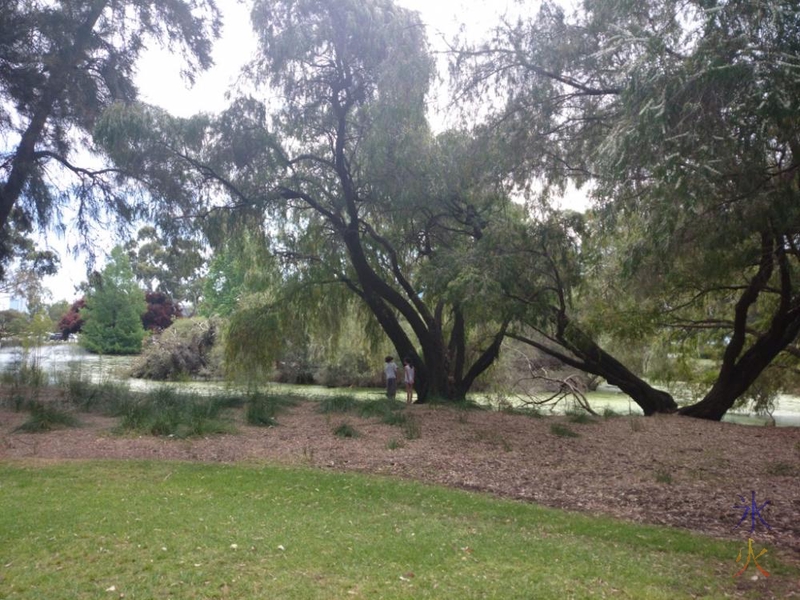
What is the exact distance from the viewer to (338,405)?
1340 centimetres

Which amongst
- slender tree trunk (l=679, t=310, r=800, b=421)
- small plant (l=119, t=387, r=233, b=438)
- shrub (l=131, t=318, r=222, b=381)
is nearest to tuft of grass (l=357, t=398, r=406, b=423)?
small plant (l=119, t=387, r=233, b=438)

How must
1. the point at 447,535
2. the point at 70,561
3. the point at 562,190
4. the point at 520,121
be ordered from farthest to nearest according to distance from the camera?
1. the point at 562,190
2. the point at 520,121
3. the point at 447,535
4. the point at 70,561

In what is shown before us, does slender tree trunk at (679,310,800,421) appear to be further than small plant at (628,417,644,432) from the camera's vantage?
Yes

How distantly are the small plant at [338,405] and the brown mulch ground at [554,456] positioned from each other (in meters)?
0.63

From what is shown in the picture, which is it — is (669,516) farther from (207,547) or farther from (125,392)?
(125,392)

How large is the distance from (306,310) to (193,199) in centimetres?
411

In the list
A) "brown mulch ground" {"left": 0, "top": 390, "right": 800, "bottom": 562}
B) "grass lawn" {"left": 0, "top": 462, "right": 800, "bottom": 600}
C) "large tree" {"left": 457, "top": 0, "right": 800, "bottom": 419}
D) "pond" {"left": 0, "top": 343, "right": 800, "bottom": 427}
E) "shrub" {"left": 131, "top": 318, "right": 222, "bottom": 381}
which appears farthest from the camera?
"shrub" {"left": 131, "top": 318, "right": 222, "bottom": 381}

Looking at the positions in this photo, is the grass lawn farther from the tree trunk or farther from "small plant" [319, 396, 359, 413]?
the tree trunk

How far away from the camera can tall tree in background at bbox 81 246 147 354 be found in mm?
37531

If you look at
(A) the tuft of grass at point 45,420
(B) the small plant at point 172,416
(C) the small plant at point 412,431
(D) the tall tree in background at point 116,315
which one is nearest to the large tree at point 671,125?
(C) the small plant at point 412,431

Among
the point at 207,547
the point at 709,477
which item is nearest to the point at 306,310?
the point at 709,477

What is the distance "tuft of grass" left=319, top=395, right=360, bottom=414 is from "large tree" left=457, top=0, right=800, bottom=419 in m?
5.33

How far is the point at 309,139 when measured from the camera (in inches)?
551

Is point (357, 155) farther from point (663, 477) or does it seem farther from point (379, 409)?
point (663, 477)
